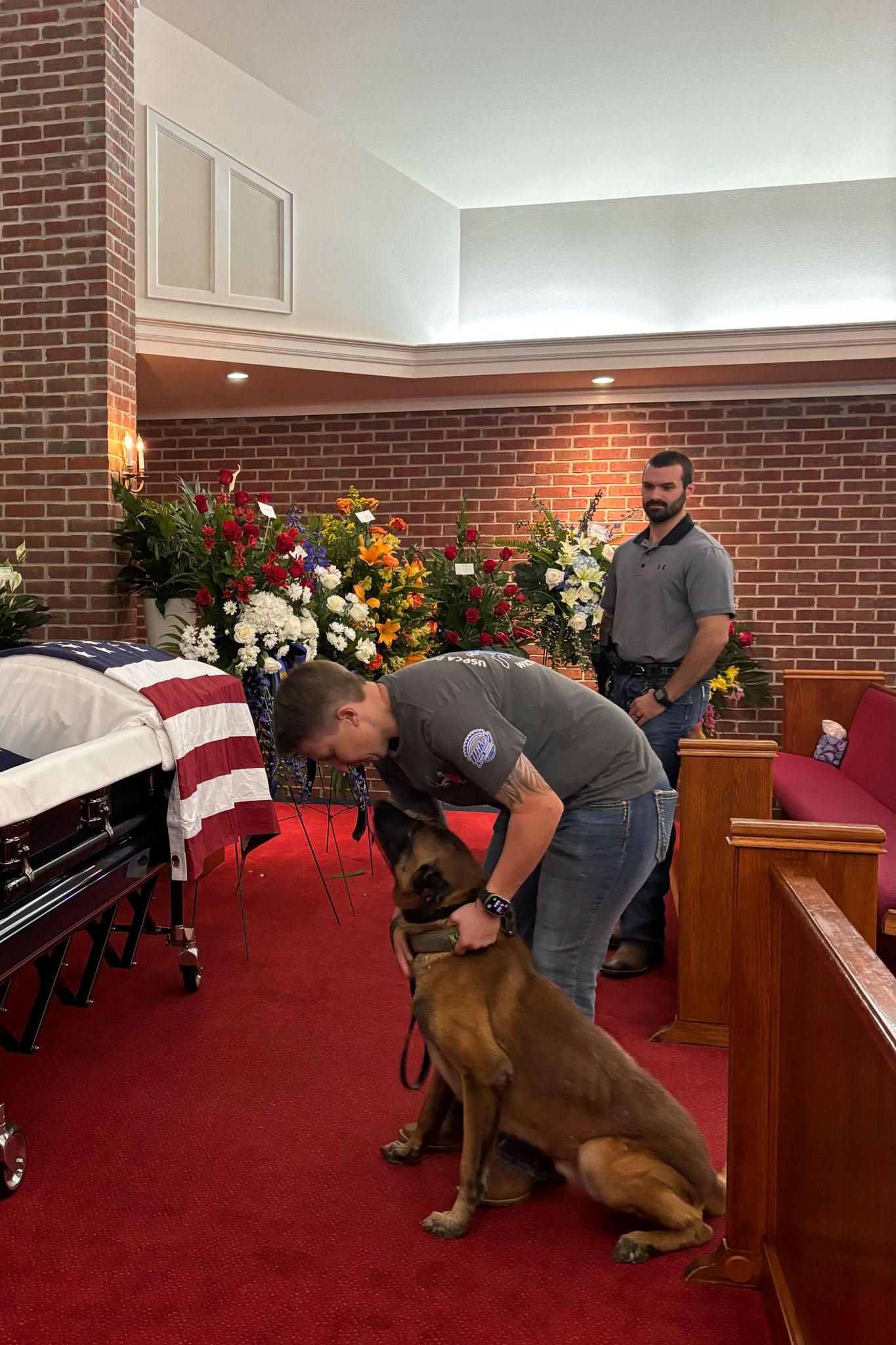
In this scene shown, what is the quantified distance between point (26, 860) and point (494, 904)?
1.00 metres

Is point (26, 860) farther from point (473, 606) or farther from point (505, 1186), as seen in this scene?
point (473, 606)

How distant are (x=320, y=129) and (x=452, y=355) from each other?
1582 mm

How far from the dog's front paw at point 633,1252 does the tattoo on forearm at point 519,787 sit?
0.94m

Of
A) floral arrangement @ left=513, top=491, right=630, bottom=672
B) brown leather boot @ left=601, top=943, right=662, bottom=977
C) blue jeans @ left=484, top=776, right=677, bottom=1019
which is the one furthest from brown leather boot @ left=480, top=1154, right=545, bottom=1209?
floral arrangement @ left=513, top=491, right=630, bottom=672

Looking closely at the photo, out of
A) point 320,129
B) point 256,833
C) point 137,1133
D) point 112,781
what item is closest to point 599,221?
point 320,129

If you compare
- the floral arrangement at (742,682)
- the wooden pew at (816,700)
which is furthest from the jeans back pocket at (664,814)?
the floral arrangement at (742,682)

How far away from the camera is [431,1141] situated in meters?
2.46

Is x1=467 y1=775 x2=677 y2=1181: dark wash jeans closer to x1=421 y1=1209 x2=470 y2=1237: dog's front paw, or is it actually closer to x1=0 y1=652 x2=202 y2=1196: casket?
x1=421 y1=1209 x2=470 y2=1237: dog's front paw

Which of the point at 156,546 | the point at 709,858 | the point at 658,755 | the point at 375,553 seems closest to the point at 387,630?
the point at 375,553

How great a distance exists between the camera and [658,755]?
12.5ft

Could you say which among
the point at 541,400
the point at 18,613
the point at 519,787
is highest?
the point at 541,400

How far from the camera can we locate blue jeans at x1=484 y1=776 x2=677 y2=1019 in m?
2.28

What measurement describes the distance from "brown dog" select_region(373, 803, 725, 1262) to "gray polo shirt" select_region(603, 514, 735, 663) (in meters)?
1.93

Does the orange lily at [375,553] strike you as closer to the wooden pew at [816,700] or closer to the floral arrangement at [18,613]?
the floral arrangement at [18,613]
